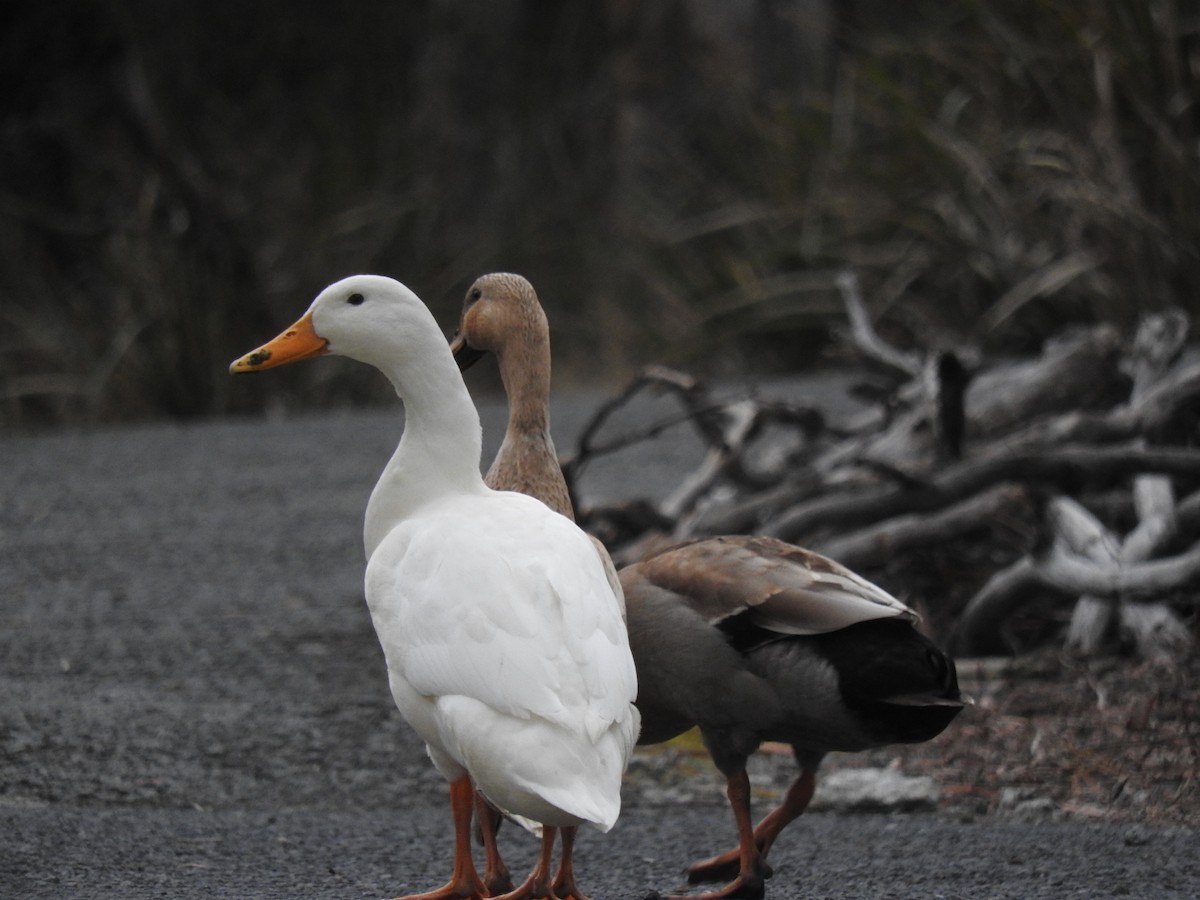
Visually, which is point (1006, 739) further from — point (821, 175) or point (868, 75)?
point (821, 175)

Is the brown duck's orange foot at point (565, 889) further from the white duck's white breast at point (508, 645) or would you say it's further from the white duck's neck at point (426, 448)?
the white duck's neck at point (426, 448)

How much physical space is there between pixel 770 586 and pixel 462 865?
803 mm

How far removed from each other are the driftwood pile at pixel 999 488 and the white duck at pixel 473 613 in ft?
5.04

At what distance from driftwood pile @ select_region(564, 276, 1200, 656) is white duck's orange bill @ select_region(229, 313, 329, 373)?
63.6 inches

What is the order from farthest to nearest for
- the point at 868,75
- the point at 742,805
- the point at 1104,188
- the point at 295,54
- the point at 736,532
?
the point at 295,54 → the point at 868,75 → the point at 1104,188 → the point at 736,532 → the point at 742,805

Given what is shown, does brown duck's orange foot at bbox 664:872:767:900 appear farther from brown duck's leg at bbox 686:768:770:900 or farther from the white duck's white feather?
the white duck's white feather

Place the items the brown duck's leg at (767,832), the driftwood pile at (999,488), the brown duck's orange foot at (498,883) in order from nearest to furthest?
the brown duck's orange foot at (498,883)
the brown duck's leg at (767,832)
the driftwood pile at (999,488)

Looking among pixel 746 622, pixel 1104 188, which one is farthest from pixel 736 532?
pixel 1104 188

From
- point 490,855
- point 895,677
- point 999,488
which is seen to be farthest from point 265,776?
point 999,488

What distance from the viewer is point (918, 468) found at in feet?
16.7

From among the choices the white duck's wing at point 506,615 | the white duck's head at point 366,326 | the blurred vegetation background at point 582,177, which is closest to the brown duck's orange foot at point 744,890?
the white duck's wing at point 506,615

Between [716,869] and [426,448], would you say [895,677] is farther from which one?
[426,448]

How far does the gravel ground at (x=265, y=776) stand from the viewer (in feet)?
11.0

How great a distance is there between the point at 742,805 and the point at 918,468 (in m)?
2.08
